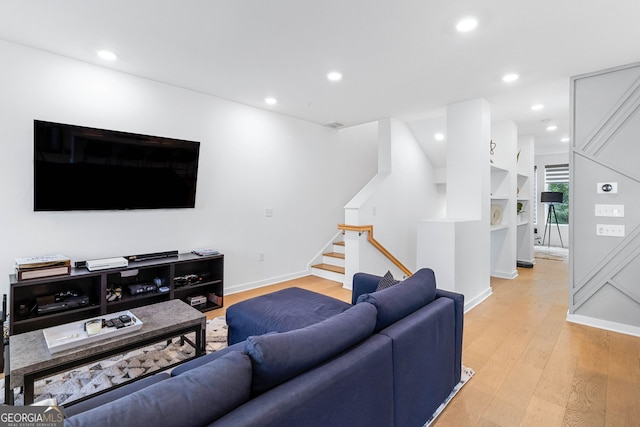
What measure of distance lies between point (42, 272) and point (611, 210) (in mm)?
5178

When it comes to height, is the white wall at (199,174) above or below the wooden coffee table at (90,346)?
above

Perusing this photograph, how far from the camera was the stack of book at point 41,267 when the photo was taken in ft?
8.18

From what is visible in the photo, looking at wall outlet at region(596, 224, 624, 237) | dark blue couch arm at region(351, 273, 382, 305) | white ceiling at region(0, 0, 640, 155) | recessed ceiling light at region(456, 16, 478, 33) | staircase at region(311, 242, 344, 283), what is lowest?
staircase at region(311, 242, 344, 283)

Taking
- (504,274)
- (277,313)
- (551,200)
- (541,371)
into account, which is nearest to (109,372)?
(277,313)

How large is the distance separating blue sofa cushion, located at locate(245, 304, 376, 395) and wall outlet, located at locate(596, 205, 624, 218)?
10.2 ft

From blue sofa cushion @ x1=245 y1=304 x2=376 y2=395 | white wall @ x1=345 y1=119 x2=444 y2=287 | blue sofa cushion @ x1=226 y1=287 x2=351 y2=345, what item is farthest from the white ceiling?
blue sofa cushion @ x1=226 y1=287 x2=351 y2=345

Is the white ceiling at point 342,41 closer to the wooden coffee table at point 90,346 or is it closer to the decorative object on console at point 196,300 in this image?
the wooden coffee table at point 90,346

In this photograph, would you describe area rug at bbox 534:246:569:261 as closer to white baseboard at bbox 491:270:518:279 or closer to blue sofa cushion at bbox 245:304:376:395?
white baseboard at bbox 491:270:518:279

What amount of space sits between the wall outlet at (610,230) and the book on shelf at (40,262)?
4.97 metres

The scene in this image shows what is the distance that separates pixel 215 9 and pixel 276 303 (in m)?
2.21

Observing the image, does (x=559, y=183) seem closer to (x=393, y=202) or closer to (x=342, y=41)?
(x=393, y=202)

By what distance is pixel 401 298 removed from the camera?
1.75m

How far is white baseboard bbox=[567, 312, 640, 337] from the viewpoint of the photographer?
118 inches

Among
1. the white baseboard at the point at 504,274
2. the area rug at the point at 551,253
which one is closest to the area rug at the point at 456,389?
the white baseboard at the point at 504,274
